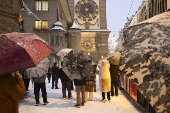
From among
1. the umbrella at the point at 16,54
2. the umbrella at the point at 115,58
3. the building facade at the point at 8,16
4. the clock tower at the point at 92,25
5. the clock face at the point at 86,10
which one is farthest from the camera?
the clock face at the point at 86,10

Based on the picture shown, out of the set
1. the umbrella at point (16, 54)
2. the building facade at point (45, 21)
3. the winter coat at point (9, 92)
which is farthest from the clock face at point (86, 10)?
the winter coat at point (9, 92)

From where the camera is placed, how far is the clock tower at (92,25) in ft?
142

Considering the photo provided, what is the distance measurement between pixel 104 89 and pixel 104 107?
0.93m

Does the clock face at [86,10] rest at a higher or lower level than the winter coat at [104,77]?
higher

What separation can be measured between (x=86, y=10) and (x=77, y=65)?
38953 mm

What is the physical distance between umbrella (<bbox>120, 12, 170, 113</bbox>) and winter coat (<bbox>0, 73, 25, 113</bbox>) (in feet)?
5.67

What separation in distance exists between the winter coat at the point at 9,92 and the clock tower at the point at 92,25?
39.9 m

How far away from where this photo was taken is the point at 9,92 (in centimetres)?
288

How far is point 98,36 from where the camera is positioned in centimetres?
4316

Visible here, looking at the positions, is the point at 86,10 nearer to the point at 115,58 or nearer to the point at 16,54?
the point at 115,58

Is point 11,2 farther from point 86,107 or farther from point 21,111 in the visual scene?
point 86,107

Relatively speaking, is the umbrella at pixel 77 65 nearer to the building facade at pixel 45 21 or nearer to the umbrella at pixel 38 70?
the umbrella at pixel 38 70

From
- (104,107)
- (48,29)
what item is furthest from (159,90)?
(48,29)

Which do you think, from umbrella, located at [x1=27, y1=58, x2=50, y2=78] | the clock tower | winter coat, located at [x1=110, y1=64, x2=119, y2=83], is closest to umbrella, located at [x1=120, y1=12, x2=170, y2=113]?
umbrella, located at [x1=27, y1=58, x2=50, y2=78]
